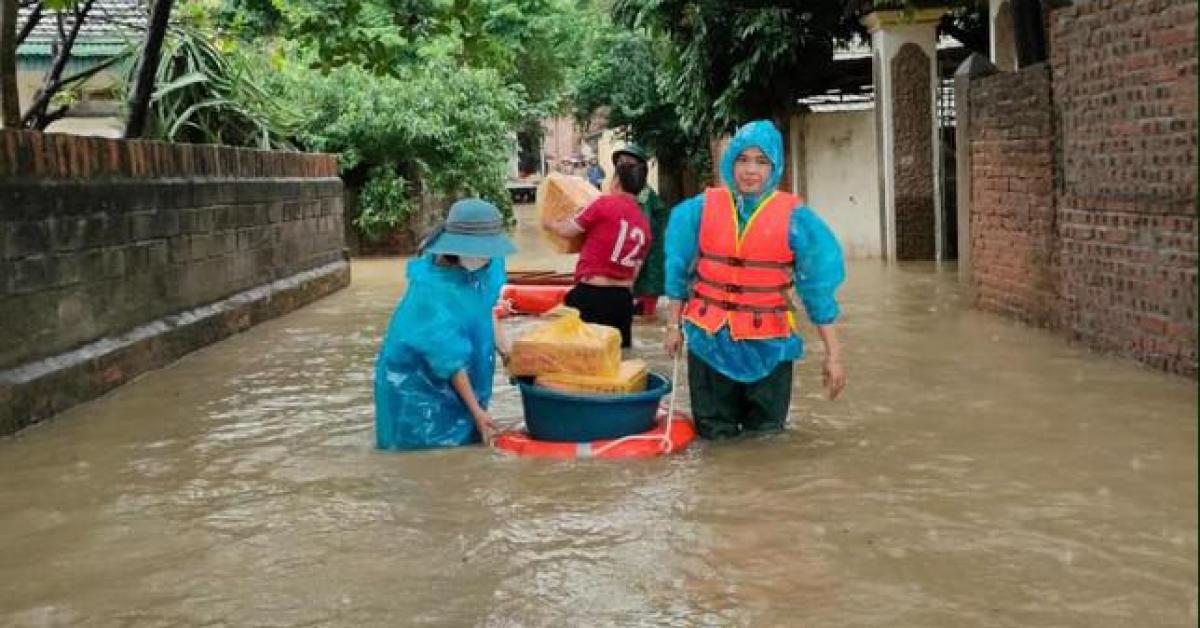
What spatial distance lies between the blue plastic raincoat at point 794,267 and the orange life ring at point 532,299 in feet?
18.7

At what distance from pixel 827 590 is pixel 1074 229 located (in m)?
6.02

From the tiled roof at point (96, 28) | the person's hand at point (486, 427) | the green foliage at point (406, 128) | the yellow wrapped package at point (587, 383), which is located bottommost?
the person's hand at point (486, 427)

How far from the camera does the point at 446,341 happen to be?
638 cm

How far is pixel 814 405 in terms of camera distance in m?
7.85

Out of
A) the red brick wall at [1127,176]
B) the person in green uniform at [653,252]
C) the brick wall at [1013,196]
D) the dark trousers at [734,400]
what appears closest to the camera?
the dark trousers at [734,400]

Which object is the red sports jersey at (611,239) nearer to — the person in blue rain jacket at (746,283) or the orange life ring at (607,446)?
the person in blue rain jacket at (746,283)

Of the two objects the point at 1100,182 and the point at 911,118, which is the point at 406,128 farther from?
the point at 1100,182

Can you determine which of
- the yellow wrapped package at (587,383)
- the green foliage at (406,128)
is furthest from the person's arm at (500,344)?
the green foliage at (406,128)

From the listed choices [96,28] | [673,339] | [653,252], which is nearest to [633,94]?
[96,28]

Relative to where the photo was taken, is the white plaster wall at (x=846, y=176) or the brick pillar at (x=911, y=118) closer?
the brick pillar at (x=911, y=118)

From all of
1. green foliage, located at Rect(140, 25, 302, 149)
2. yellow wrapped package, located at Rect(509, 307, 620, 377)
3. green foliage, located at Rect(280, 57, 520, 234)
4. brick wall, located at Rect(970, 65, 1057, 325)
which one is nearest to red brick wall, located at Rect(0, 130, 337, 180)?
green foliage, located at Rect(140, 25, 302, 149)

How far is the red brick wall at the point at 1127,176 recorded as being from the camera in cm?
782

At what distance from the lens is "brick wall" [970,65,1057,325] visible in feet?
33.6

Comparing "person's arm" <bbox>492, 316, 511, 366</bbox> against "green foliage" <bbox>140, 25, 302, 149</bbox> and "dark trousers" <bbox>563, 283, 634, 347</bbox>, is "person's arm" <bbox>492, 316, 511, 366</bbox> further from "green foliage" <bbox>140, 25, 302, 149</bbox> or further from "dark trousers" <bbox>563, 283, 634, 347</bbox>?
"green foliage" <bbox>140, 25, 302, 149</bbox>
